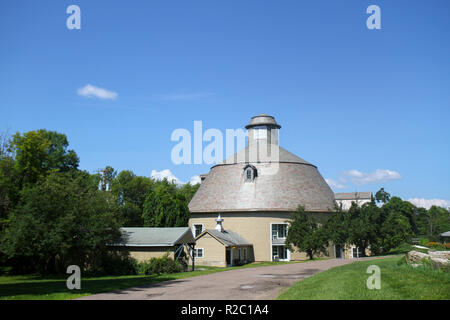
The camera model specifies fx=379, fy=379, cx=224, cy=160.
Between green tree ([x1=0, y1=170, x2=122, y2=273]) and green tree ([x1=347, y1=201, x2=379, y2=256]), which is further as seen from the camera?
green tree ([x1=347, y1=201, x2=379, y2=256])

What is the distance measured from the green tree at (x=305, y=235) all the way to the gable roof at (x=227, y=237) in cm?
451

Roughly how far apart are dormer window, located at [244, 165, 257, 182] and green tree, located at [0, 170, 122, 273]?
612 inches

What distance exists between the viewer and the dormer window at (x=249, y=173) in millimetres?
41094

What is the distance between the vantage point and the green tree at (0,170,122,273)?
84.7ft

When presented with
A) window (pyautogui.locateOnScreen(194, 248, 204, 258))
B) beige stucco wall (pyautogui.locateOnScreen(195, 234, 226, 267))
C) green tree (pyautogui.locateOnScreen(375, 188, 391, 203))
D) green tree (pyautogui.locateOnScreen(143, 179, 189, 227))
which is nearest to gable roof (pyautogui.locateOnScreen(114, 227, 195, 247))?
beige stucco wall (pyautogui.locateOnScreen(195, 234, 226, 267))

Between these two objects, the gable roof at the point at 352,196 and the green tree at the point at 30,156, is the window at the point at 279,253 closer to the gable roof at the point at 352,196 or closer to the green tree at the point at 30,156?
the gable roof at the point at 352,196

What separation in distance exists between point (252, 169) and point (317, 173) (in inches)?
359

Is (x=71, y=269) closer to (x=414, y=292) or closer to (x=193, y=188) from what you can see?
(x=414, y=292)

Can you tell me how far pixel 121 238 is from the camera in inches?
1158

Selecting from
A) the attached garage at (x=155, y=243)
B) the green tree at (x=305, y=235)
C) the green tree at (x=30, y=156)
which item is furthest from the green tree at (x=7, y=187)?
the green tree at (x=305, y=235)

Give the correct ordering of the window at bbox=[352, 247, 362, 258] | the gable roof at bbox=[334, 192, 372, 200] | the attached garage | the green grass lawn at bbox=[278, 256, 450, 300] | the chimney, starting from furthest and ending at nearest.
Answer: the gable roof at bbox=[334, 192, 372, 200] < the window at bbox=[352, 247, 362, 258] < the chimney < the attached garage < the green grass lawn at bbox=[278, 256, 450, 300]

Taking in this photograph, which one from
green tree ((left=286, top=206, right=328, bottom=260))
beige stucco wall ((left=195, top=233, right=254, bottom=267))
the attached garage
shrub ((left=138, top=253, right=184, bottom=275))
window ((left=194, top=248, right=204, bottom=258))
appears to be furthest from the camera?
green tree ((left=286, top=206, right=328, bottom=260))

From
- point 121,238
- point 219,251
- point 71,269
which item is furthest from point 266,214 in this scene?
point 71,269

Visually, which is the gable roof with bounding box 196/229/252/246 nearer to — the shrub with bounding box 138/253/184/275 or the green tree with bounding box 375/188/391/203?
the shrub with bounding box 138/253/184/275
